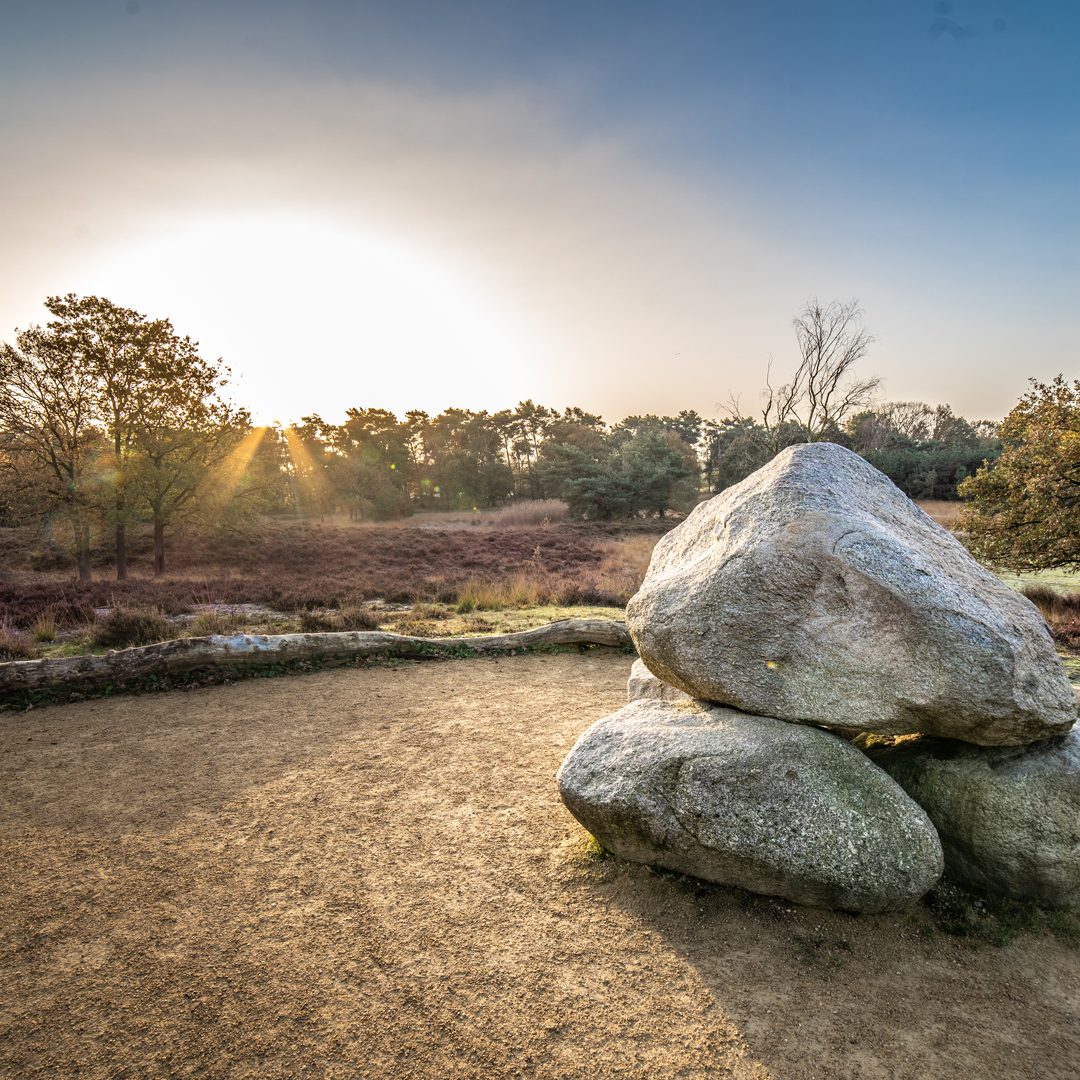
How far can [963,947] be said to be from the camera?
11.1 ft

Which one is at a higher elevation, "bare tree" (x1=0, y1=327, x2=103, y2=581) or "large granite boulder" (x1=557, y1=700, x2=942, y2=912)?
"bare tree" (x1=0, y1=327, x2=103, y2=581)

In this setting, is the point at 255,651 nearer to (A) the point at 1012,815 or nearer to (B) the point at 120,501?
(A) the point at 1012,815

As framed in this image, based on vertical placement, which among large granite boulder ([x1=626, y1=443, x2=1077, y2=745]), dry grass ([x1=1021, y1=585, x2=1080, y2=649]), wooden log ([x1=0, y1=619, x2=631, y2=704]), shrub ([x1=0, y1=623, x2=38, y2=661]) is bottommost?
shrub ([x1=0, y1=623, x2=38, y2=661])

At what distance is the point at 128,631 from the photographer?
10102mm

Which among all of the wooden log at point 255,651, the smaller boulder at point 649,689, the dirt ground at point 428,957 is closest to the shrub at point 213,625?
the wooden log at point 255,651

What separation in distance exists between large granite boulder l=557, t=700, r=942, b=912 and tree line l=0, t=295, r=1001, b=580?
18.7 meters

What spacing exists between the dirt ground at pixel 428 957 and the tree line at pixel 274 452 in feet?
49.7

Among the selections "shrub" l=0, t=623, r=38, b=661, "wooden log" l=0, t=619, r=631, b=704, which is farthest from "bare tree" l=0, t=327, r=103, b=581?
"wooden log" l=0, t=619, r=631, b=704

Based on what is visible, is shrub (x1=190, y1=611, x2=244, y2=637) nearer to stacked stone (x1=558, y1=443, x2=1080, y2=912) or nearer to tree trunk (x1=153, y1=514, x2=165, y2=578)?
stacked stone (x1=558, y1=443, x2=1080, y2=912)

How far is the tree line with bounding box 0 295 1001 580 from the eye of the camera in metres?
17.0

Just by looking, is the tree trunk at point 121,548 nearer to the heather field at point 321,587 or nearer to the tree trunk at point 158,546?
the heather field at point 321,587

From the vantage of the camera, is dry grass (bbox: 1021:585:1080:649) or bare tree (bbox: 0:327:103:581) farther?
bare tree (bbox: 0:327:103:581)

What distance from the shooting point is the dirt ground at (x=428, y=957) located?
2.77m

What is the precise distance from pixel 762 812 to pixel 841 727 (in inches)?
33.8
